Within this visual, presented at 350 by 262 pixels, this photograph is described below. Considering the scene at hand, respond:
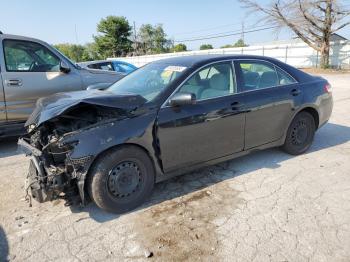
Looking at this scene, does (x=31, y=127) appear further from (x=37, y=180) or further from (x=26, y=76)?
(x=26, y=76)

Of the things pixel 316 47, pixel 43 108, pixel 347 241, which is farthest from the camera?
pixel 316 47

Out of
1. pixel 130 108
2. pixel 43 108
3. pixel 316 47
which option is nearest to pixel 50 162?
pixel 43 108

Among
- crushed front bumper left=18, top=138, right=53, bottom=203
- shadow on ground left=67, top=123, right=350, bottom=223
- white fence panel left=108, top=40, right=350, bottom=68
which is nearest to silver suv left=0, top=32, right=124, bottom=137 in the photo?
crushed front bumper left=18, top=138, right=53, bottom=203

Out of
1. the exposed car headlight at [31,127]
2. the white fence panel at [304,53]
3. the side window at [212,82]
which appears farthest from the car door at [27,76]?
the white fence panel at [304,53]

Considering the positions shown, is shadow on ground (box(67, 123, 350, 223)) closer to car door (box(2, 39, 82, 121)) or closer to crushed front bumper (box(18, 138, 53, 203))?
crushed front bumper (box(18, 138, 53, 203))

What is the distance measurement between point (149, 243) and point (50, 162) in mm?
1355

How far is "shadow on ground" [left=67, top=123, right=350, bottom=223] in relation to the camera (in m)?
3.59

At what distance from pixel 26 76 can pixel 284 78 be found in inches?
172

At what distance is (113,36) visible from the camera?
57.3 meters

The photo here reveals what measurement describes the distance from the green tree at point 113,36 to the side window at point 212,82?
5604cm

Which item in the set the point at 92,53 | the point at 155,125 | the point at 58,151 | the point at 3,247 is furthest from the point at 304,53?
the point at 92,53

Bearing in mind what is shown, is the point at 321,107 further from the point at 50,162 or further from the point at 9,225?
the point at 9,225

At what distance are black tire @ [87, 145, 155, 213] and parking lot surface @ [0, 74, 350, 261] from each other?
144 mm

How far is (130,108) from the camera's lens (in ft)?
11.1
